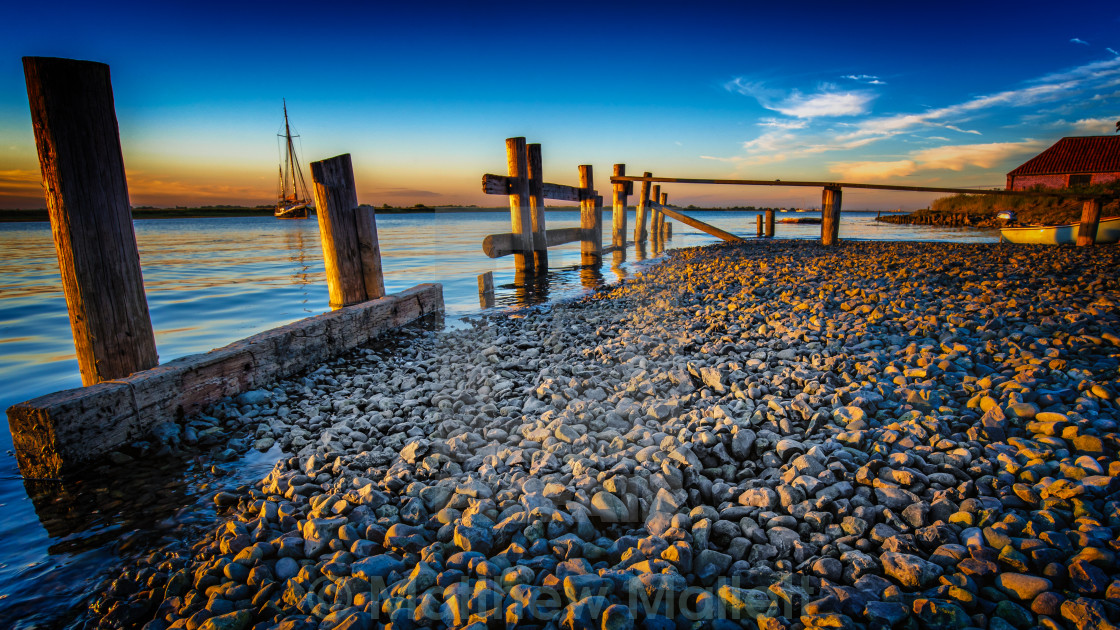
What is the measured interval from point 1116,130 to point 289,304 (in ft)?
179

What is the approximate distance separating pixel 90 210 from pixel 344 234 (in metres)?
2.73

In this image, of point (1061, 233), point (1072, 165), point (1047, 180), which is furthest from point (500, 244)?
point (1072, 165)

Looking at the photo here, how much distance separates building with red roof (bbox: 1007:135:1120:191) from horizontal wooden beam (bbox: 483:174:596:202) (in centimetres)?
3981

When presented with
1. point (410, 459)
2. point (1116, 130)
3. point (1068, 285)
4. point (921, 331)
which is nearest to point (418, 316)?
point (410, 459)

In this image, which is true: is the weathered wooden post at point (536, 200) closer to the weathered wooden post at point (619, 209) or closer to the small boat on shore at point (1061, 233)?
the weathered wooden post at point (619, 209)

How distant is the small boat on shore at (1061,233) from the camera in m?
11.5

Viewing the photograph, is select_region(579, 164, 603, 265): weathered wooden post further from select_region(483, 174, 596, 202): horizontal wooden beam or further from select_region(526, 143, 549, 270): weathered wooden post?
select_region(526, 143, 549, 270): weathered wooden post

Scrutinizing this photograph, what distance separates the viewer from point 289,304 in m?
9.94

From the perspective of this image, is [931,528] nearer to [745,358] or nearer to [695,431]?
[695,431]

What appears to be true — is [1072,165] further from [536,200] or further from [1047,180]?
[536,200]

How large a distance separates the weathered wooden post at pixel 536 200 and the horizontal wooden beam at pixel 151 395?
562cm

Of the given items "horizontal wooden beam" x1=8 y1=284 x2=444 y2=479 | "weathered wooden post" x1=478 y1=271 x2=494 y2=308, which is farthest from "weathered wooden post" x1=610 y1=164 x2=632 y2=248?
"horizontal wooden beam" x1=8 y1=284 x2=444 y2=479

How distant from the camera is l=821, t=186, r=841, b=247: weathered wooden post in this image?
12342 millimetres

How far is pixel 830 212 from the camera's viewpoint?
12.7 meters
